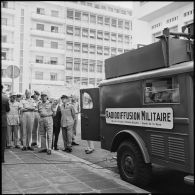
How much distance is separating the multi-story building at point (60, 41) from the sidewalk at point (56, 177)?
3436 cm

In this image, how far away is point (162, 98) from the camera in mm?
5062

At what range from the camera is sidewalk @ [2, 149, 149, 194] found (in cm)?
514

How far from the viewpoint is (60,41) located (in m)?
51.8

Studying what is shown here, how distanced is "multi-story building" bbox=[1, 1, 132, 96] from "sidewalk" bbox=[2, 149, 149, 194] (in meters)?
34.4

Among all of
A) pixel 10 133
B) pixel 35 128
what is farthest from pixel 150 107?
pixel 10 133

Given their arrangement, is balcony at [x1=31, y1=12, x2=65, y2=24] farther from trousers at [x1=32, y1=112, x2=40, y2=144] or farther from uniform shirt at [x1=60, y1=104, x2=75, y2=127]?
uniform shirt at [x1=60, y1=104, x2=75, y2=127]

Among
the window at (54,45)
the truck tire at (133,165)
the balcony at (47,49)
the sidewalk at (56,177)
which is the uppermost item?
the window at (54,45)

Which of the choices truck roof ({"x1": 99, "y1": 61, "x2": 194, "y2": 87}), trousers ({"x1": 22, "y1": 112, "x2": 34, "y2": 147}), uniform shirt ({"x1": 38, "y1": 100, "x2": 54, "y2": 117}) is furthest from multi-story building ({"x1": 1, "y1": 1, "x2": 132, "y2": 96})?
truck roof ({"x1": 99, "y1": 61, "x2": 194, "y2": 87})

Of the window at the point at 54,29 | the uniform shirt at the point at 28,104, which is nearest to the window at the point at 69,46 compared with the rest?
the window at the point at 54,29

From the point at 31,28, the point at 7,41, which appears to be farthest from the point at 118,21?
the point at 7,41

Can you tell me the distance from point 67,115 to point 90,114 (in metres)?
1.90

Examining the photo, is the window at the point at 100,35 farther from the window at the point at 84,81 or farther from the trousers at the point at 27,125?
the trousers at the point at 27,125

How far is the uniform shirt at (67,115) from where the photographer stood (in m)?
9.21

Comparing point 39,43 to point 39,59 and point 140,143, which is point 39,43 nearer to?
point 39,59
